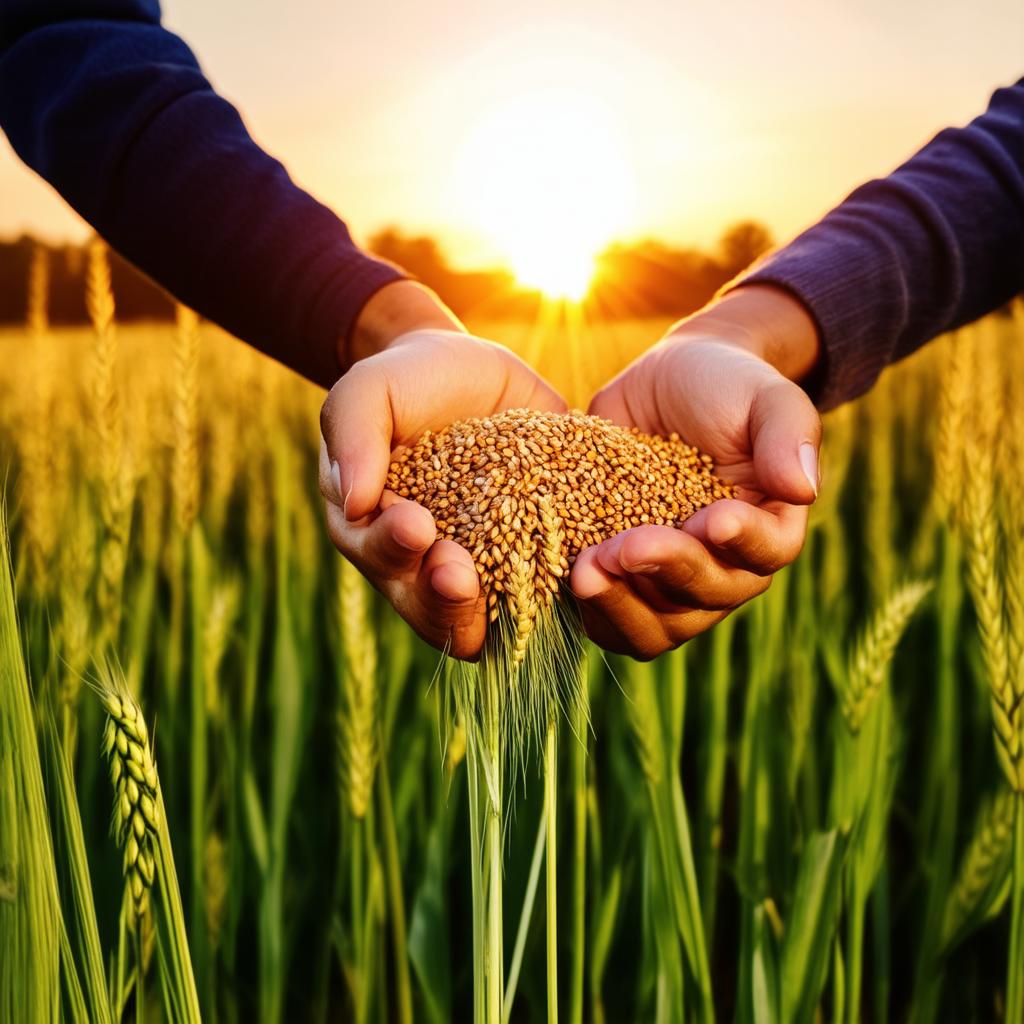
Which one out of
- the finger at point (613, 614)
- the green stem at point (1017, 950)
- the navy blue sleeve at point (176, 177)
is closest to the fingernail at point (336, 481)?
the finger at point (613, 614)

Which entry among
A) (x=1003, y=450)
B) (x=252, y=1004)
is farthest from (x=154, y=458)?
(x=1003, y=450)

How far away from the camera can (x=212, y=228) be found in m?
1.46

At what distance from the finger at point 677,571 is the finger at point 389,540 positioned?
6.2 inches

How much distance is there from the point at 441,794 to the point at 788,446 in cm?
57

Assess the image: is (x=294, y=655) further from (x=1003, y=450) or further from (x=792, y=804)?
(x=1003, y=450)

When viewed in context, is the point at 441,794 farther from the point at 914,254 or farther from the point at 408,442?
the point at 914,254

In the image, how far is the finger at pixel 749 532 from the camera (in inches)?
36.4

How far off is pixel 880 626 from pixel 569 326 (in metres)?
0.79

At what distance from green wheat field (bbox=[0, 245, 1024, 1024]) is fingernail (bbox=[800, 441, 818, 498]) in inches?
5.6

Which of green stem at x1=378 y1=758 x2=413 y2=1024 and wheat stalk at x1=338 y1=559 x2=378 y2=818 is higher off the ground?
wheat stalk at x1=338 y1=559 x2=378 y2=818

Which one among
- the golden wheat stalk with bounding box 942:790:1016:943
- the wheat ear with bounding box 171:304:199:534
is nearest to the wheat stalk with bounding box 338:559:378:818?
the wheat ear with bounding box 171:304:199:534

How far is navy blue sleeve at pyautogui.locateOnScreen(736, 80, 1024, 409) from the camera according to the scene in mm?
1425

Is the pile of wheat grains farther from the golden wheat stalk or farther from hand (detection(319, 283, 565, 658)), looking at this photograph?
the golden wheat stalk

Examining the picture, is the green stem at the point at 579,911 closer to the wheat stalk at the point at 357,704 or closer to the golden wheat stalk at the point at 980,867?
the wheat stalk at the point at 357,704
